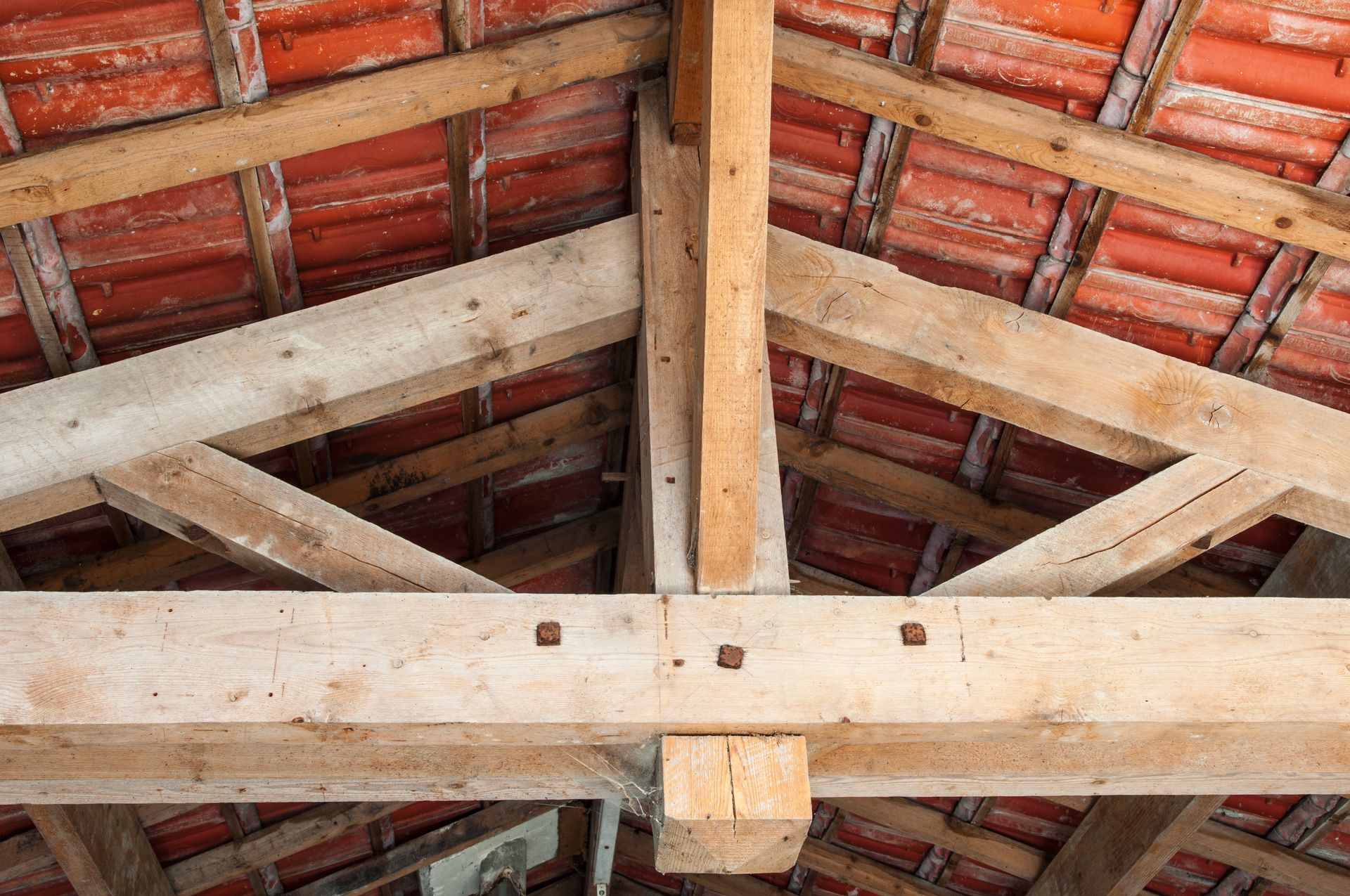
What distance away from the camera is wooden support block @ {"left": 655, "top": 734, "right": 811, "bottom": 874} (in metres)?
2.46

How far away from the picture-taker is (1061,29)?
3271 millimetres

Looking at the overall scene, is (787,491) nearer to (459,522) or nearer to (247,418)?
(459,522)

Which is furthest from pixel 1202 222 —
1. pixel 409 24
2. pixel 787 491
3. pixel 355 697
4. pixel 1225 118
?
pixel 355 697

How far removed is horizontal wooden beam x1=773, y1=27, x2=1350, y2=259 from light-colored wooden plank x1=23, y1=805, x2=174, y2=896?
370 cm

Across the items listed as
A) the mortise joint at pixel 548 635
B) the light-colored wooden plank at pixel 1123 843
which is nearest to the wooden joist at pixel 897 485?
the light-colored wooden plank at pixel 1123 843

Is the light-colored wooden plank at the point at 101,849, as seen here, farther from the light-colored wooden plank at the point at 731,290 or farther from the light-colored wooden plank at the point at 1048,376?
the light-colored wooden plank at the point at 1048,376

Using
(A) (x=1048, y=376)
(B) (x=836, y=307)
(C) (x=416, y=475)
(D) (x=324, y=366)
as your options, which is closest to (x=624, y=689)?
A: (D) (x=324, y=366)

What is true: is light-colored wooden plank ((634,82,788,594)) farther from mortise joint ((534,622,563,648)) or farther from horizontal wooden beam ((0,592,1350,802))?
mortise joint ((534,622,563,648))

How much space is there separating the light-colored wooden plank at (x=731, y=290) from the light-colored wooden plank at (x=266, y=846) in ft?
12.1

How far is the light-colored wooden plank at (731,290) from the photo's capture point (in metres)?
2.60

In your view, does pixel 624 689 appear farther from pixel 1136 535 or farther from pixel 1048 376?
pixel 1048 376

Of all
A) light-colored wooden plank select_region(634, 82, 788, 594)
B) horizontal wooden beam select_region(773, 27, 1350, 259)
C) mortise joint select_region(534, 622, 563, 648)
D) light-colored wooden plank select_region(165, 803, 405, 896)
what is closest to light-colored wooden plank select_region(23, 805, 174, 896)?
light-colored wooden plank select_region(165, 803, 405, 896)

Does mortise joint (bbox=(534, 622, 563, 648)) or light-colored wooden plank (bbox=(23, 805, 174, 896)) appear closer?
mortise joint (bbox=(534, 622, 563, 648))

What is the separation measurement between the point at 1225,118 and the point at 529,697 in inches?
96.8
